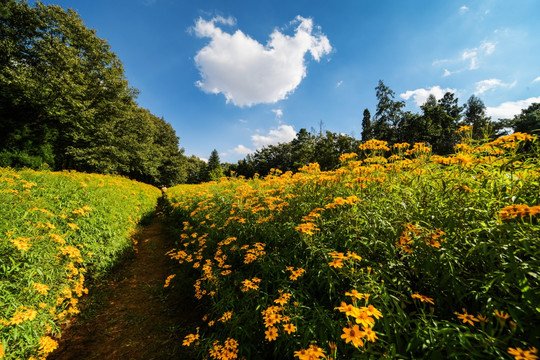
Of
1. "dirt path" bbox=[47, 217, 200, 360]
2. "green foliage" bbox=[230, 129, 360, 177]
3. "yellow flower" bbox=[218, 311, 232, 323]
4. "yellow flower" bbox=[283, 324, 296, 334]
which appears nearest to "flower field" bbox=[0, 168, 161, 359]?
"dirt path" bbox=[47, 217, 200, 360]

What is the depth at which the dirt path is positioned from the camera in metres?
2.49

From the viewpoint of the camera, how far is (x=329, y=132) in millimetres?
31859

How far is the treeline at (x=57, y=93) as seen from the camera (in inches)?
453

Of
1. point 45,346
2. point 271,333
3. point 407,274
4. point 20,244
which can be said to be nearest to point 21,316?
point 45,346

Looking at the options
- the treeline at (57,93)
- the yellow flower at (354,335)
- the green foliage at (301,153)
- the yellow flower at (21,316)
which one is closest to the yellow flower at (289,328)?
the yellow flower at (354,335)

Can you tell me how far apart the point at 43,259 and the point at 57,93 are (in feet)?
51.2

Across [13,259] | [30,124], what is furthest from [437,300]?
[30,124]

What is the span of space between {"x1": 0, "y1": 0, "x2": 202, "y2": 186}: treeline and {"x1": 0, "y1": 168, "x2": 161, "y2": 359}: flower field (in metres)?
11.9

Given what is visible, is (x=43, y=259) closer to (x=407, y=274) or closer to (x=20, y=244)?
(x=20, y=244)

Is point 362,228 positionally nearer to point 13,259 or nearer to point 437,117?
point 13,259

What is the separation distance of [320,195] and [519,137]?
2185mm

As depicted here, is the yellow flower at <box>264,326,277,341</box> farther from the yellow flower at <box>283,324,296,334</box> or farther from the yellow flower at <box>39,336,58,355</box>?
the yellow flower at <box>39,336,58,355</box>

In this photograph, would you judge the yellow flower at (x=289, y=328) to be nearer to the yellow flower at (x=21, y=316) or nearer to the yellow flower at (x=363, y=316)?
the yellow flower at (x=363, y=316)

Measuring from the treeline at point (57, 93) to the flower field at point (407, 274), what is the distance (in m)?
16.4
